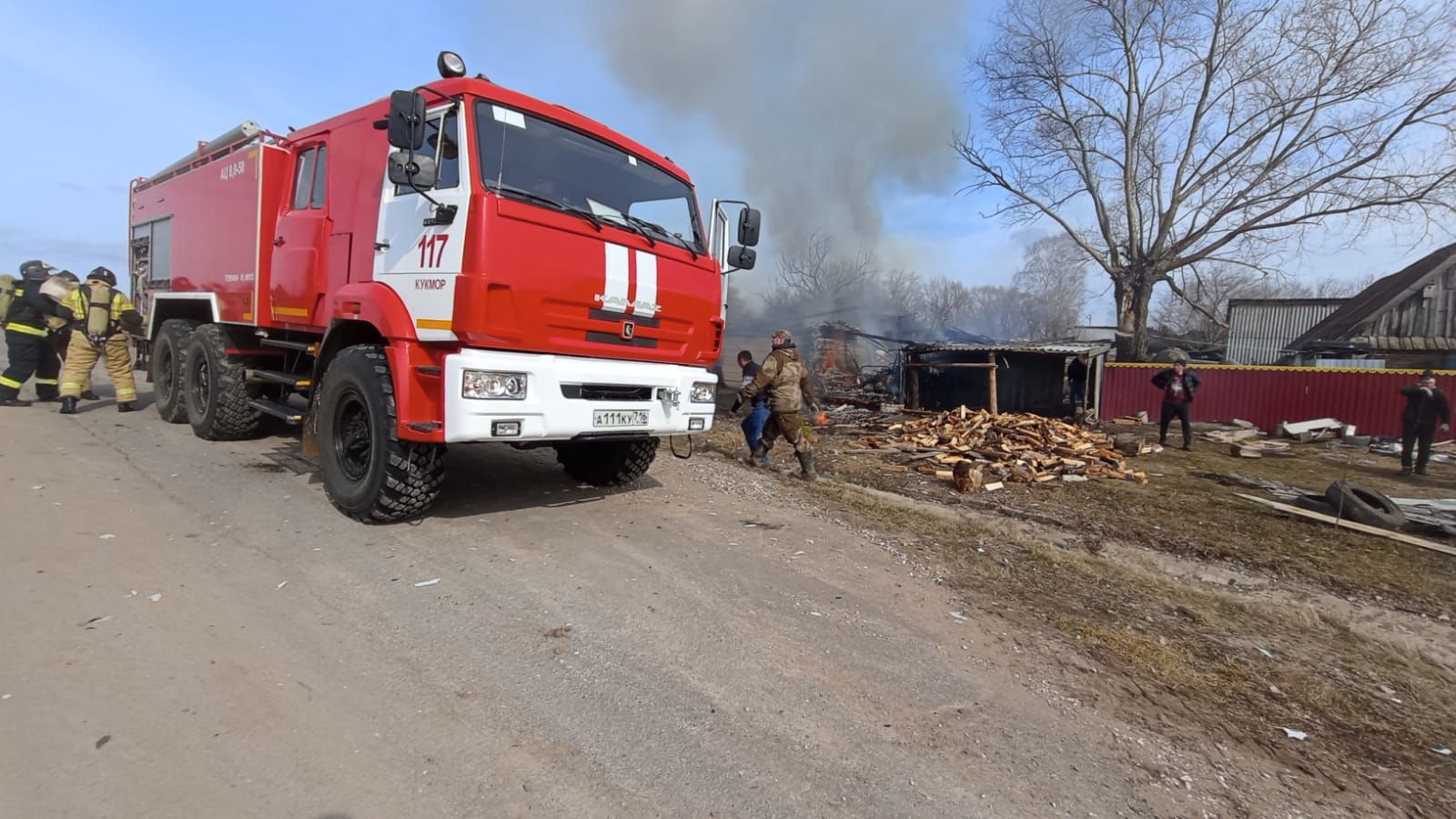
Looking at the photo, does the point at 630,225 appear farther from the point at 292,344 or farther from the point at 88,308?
the point at 88,308

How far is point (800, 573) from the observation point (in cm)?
416

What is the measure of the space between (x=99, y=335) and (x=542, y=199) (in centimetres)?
748

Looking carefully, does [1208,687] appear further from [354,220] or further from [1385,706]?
[354,220]

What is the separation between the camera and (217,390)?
6.35 meters

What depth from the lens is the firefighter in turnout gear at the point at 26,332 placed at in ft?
26.6

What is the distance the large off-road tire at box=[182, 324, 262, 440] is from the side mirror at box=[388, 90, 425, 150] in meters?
3.85

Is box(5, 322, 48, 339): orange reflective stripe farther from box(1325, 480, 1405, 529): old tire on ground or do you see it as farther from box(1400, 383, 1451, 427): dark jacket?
box(1400, 383, 1451, 427): dark jacket

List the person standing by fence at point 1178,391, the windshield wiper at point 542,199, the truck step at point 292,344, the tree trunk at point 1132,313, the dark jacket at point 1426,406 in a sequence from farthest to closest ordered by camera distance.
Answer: the tree trunk at point 1132,313 → the person standing by fence at point 1178,391 → the dark jacket at point 1426,406 → the truck step at point 292,344 → the windshield wiper at point 542,199

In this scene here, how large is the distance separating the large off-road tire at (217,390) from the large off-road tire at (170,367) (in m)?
0.32

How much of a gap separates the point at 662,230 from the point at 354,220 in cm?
213

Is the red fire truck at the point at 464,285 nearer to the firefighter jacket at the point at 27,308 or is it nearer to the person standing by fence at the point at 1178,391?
the firefighter jacket at the point at 27,308

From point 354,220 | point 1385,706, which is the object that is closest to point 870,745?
point 1385,706

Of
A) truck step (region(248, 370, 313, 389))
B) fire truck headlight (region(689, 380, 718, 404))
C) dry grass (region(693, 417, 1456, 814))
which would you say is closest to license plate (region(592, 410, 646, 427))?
fire truck headlight (region(689, 380, 718, 404))

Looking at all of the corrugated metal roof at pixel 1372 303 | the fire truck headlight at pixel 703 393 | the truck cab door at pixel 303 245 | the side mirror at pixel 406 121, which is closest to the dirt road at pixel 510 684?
the fire truck headlight at pixel 703 393
